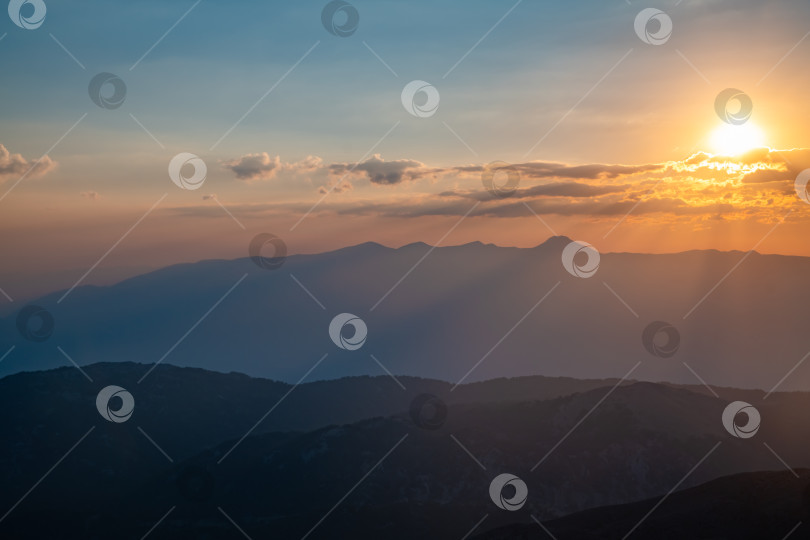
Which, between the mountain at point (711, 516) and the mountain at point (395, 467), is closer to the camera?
the mountain at point (711, 516)

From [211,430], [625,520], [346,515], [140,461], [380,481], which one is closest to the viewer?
[625,520]

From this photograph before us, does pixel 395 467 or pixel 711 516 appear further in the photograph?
pixel 395 467

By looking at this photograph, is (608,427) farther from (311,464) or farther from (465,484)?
(311,464)

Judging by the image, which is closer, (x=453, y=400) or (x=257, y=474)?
(x=257, y=474)

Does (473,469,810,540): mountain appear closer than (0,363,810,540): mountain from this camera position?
Yes

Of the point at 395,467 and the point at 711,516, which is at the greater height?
the point at 711,516

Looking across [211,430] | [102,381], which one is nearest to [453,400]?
[211,430]

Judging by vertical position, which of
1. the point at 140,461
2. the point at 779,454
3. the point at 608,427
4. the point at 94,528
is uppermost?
the point at 779,454

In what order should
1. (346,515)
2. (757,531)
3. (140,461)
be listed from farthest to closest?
(140,461), (346,515), (757,531)
